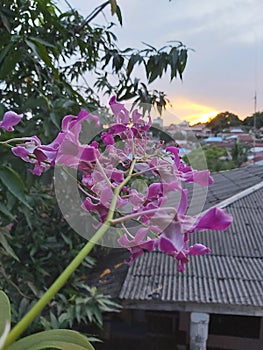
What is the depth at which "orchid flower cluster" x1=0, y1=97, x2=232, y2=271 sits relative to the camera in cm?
17

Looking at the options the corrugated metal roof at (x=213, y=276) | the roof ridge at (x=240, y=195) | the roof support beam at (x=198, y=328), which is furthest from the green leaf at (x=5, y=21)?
the roof ridge at (x=240, y=195)

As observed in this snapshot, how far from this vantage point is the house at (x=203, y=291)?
1760 millimetres

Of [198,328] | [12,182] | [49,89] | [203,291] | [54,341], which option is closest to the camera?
[54,341]

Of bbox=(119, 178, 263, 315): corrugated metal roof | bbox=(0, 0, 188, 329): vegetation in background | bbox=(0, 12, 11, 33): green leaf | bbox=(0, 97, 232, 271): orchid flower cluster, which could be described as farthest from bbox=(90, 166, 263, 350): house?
bbox=(0, 97, 232, 271): orchid flower cluster

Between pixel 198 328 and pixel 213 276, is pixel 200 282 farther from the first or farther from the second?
pixel 198 328

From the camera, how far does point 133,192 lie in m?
0.25

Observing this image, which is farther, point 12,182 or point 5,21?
point 5,21

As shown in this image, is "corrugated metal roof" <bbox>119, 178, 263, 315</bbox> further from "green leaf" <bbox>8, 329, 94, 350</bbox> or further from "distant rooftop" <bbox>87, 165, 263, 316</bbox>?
"green leaf" <bbox>8, 329, 94, 350</bbox>

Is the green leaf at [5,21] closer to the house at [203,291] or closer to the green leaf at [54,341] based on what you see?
the green leaf at [54,341]

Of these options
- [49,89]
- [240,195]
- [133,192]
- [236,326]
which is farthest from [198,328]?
[133,192]

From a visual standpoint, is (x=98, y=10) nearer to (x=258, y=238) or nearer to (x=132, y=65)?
(x=132, y=65)

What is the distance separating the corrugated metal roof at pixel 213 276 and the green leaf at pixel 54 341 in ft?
5.31

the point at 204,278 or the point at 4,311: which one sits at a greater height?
the point at 4,311

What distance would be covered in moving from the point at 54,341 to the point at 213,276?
5.86ft
